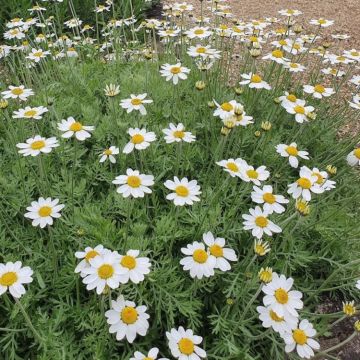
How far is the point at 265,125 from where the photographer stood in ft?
7.69

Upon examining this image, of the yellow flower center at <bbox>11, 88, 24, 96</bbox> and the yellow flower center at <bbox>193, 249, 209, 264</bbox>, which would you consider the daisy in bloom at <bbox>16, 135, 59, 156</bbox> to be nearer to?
the yellow flower center at <bbox>11, 88, 24, 96</bbox>

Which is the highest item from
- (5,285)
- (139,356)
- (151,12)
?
(5,285)

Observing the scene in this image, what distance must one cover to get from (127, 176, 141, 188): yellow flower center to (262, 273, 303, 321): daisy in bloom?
0.72 m

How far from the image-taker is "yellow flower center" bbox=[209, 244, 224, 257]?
1767mm

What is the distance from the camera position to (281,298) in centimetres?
164

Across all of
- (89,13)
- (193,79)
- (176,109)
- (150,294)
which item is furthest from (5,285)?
(89,13)

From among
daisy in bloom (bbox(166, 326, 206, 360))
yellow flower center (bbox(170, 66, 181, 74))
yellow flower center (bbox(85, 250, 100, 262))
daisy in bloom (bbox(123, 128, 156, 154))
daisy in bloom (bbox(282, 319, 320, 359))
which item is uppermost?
yellow flower center (bbox(170, 66, 181, 74))

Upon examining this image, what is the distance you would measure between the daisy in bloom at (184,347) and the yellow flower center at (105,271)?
337 mm

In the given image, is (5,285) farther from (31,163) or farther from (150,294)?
(31,163)

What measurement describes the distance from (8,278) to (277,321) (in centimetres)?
106

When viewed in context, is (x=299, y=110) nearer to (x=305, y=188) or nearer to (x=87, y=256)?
(x=305, y=188)

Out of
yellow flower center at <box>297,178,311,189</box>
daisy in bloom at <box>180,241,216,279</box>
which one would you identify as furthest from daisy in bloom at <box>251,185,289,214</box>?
daisy in bloom at <box>180,241,216,279</box>

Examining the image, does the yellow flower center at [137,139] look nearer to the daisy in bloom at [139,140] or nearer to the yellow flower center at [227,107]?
the daisy in bloom at [139,140]

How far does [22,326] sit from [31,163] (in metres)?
1.04
